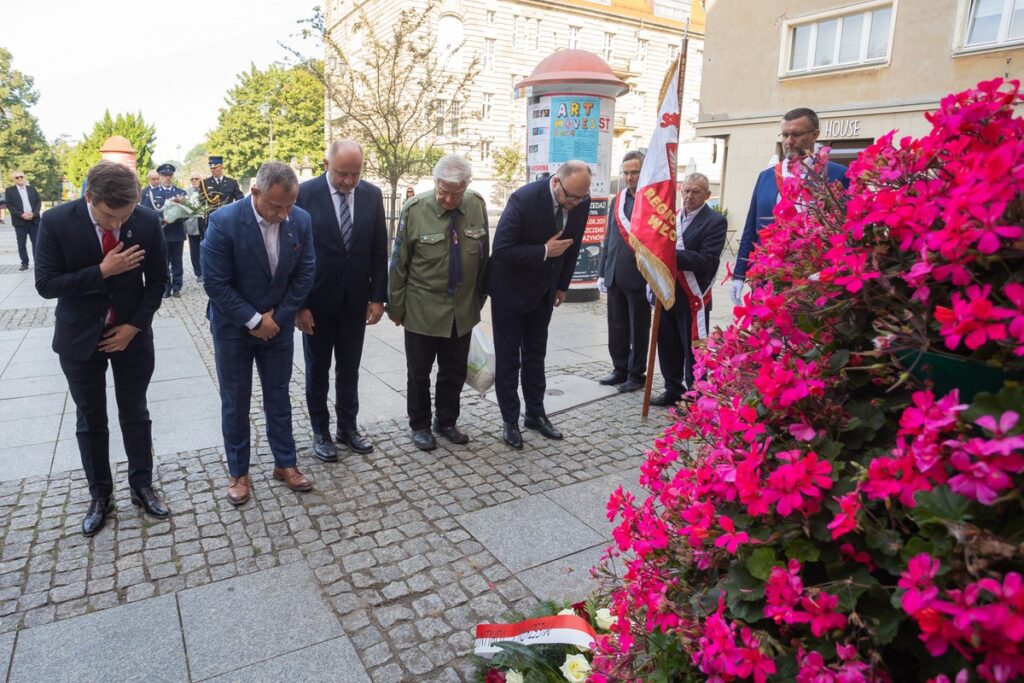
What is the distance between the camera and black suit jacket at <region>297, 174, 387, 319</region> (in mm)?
4438

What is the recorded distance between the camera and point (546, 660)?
2373 mm

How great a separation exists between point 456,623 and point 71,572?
193 centimetres

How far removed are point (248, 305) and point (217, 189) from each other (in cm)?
971

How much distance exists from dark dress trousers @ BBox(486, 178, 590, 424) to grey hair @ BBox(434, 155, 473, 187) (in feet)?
1.30

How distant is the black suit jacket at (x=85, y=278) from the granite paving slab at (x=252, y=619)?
145 centimetres

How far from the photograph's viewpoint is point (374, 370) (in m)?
6.98

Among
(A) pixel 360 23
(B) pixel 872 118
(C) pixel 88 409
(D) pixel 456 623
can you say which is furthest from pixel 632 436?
(B) pixel 872 118

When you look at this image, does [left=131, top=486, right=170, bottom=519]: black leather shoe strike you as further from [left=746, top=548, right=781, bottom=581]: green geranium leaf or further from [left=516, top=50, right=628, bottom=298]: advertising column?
[left=516, top=50, right=628, bottom=298]: advertising column

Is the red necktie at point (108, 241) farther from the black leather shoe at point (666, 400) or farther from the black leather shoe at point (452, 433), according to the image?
the black leather shoe at point (666, 400)

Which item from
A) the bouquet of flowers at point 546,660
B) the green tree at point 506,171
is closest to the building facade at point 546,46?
the green tree at point 506,171

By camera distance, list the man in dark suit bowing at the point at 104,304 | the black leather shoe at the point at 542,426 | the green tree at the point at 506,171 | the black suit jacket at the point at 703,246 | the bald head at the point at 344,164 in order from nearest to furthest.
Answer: the man in dark suit bowing at the point at 104,304, the bald head at the point at 344,164, the black leather shoe at the point at 542,426, the black suit jacket at the point at 703,246, the green tree at the point at 506,171

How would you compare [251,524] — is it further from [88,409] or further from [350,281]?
[350,281]

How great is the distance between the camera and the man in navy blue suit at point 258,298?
3.76 metres

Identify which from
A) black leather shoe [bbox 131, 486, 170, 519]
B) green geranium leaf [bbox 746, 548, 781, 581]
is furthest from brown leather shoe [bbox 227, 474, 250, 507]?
green geranium leaf [bbox 746, 548, 781, 581]
